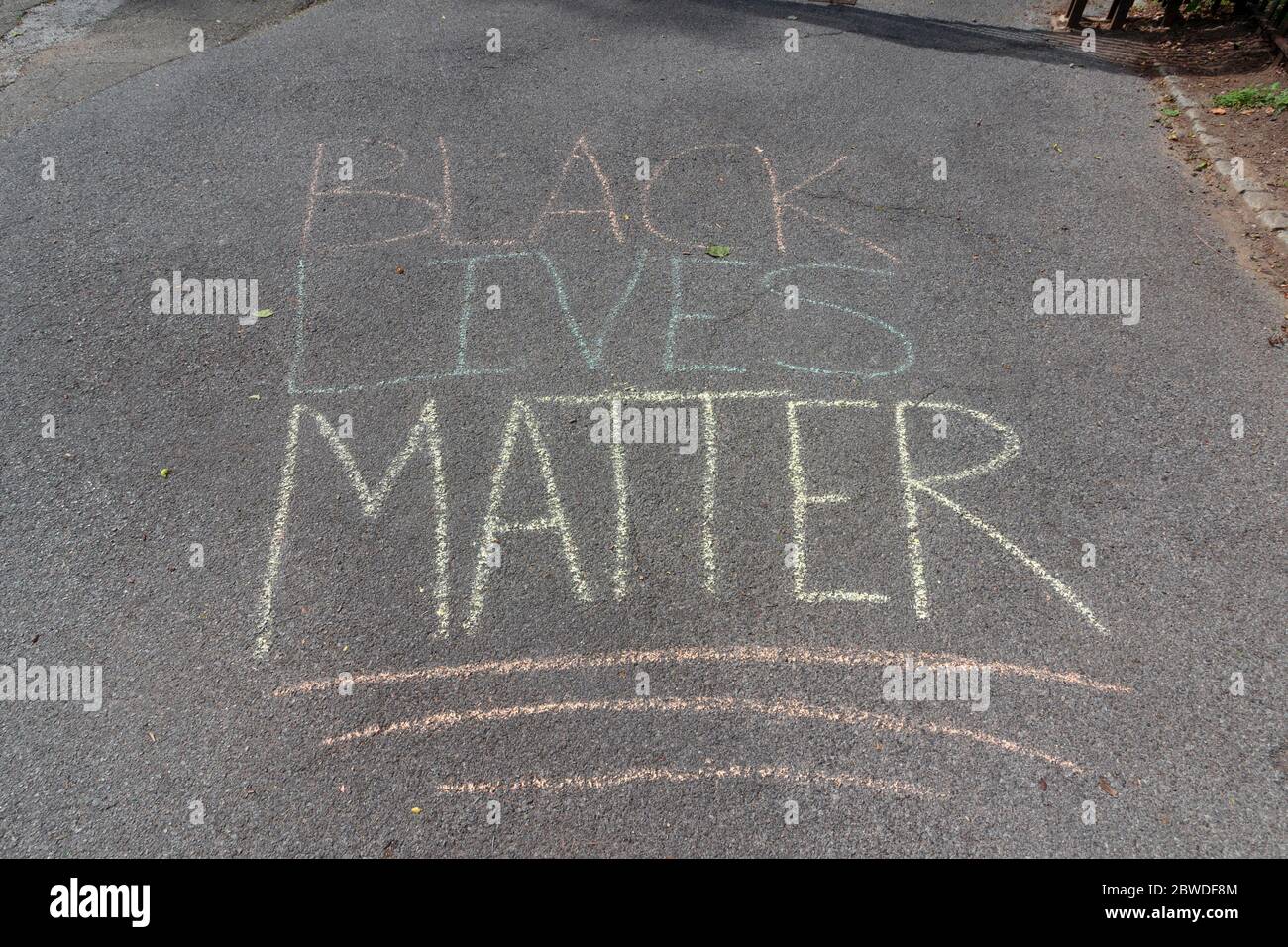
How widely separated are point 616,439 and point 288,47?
5653 millimetres

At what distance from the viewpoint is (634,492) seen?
373 cm

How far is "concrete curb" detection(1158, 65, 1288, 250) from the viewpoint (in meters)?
5.19

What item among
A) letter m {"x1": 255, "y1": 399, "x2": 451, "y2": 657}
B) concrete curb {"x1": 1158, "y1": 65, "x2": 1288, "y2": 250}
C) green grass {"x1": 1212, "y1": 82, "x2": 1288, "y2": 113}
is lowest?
letter m {"x1": 255, "y1": 399, "x2": 451, "y2": 657}

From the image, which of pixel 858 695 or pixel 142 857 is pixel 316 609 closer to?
pixel 142 857

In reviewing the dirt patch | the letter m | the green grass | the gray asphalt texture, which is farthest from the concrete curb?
the letter m

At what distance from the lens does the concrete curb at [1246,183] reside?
17.0 ft

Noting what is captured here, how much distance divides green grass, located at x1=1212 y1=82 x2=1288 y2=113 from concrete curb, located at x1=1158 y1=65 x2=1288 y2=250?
19cm

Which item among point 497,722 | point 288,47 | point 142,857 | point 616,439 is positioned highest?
point 288,47

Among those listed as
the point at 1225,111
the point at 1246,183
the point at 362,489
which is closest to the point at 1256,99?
the point at 1225,111

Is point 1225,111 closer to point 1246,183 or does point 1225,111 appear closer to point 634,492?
point 1246,183

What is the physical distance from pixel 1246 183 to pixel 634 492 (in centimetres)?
505

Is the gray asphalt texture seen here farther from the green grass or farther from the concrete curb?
the green grass
